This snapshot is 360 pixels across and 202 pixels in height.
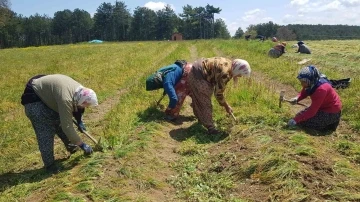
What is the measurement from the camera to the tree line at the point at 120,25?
3351 inches

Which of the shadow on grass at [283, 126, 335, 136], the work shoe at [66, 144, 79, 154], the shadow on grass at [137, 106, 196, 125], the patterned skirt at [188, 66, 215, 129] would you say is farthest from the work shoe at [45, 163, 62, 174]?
the shadow on grass at [283, 126, 335, 136]

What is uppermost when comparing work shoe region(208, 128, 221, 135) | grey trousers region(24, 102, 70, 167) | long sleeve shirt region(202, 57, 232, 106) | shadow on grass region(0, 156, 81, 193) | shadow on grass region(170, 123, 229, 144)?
long sleeve shirt region(202, 57, 232, 106)

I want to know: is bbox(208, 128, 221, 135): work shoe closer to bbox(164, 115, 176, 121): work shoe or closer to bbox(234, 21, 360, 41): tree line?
bbox(164, 115, 176, 121): work shoe

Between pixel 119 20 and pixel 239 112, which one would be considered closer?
pixel 239 112

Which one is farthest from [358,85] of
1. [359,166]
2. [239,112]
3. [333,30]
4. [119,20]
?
[333,30]

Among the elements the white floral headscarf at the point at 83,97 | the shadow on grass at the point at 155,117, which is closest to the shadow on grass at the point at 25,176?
the white floral headscarf at the point at 83,97

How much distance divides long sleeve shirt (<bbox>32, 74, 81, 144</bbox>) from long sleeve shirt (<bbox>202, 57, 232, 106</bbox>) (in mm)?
2283

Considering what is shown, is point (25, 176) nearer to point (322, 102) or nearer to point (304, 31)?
point (322, 102)

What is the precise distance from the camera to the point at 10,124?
710 cm

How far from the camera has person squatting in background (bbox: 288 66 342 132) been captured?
5332 mm

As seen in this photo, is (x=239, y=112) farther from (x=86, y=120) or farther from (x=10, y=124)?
(x=10, y=124)

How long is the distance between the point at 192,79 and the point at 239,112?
1341 millimetres

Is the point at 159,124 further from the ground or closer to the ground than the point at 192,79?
closer to the ground

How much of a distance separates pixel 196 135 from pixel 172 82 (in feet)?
4.40
